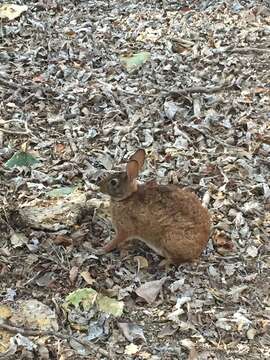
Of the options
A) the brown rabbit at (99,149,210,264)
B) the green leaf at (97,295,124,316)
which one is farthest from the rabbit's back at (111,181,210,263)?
the green leaf at (97,295,124,316)

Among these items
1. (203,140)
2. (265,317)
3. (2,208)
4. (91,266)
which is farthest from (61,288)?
(203,140)

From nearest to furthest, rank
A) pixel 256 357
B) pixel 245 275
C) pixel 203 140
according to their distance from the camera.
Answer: pixel 256 357 → pixel 245 275 → pixel 203 140

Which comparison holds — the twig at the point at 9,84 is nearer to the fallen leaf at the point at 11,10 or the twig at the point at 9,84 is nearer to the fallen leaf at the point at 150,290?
the fallen leaf at the point at 11,10

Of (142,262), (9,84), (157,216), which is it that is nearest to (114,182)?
(157,216)

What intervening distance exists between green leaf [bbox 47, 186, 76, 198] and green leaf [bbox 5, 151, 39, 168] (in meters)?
0.47

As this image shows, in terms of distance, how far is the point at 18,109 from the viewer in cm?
719

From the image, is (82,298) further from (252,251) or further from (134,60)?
(134,60)

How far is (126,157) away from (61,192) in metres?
0.79

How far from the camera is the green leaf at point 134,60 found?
7.94 meters

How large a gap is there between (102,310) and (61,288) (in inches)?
14.0

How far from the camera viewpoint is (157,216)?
5367 millimetres

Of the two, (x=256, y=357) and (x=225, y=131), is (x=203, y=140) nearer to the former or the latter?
(x=225, y=131)

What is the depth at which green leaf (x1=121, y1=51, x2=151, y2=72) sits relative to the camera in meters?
7.94

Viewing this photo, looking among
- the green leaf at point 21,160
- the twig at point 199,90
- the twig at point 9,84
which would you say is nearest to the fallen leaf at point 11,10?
the twig at point 9,84
